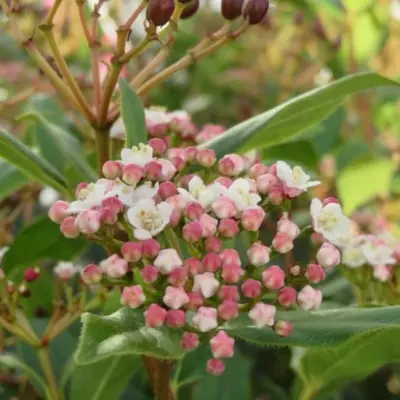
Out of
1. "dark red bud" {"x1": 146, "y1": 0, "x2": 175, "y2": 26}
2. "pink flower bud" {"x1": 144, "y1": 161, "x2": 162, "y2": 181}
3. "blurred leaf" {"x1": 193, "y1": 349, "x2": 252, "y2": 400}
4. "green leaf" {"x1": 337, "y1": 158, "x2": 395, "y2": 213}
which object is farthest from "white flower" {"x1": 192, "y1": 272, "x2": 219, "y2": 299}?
"green leaf" {"x1": 337, "y1": 158, "x2": 395, "y2": 213}

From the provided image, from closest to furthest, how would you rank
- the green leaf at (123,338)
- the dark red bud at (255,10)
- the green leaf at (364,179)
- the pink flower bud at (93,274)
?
the green leaf at (123,338) → the pink flower bud at (93,274) → the dark red bud at (255,10) → the green leaf at (364,179)

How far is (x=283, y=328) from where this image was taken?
0.68 m

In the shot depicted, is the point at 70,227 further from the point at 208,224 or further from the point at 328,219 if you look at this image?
the point at 328,219

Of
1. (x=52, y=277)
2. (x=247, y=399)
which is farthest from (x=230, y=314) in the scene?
(x=52, y=277)

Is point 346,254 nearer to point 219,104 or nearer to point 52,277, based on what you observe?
point 52,277

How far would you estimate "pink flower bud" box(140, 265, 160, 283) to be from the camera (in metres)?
0.66

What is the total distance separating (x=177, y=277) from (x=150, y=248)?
34 millimetres

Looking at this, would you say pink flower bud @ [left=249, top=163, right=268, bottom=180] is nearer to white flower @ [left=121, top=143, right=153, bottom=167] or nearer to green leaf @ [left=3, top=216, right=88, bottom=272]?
white flower @ [left=121, top=143, right=153, bottom=167]

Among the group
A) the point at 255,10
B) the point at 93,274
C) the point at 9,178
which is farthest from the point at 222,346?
the point at 9,178

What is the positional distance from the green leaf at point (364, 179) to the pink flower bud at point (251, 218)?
2.31 feet

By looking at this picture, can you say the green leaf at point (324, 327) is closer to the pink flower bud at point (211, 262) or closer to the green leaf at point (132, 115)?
the pink flower bud at point (211, 262)

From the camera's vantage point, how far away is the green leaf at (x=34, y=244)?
1070mm

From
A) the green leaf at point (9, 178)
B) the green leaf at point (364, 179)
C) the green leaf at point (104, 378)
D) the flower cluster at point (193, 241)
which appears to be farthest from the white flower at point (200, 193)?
the green leaf at point (364, 179)

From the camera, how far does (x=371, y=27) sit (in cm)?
164
